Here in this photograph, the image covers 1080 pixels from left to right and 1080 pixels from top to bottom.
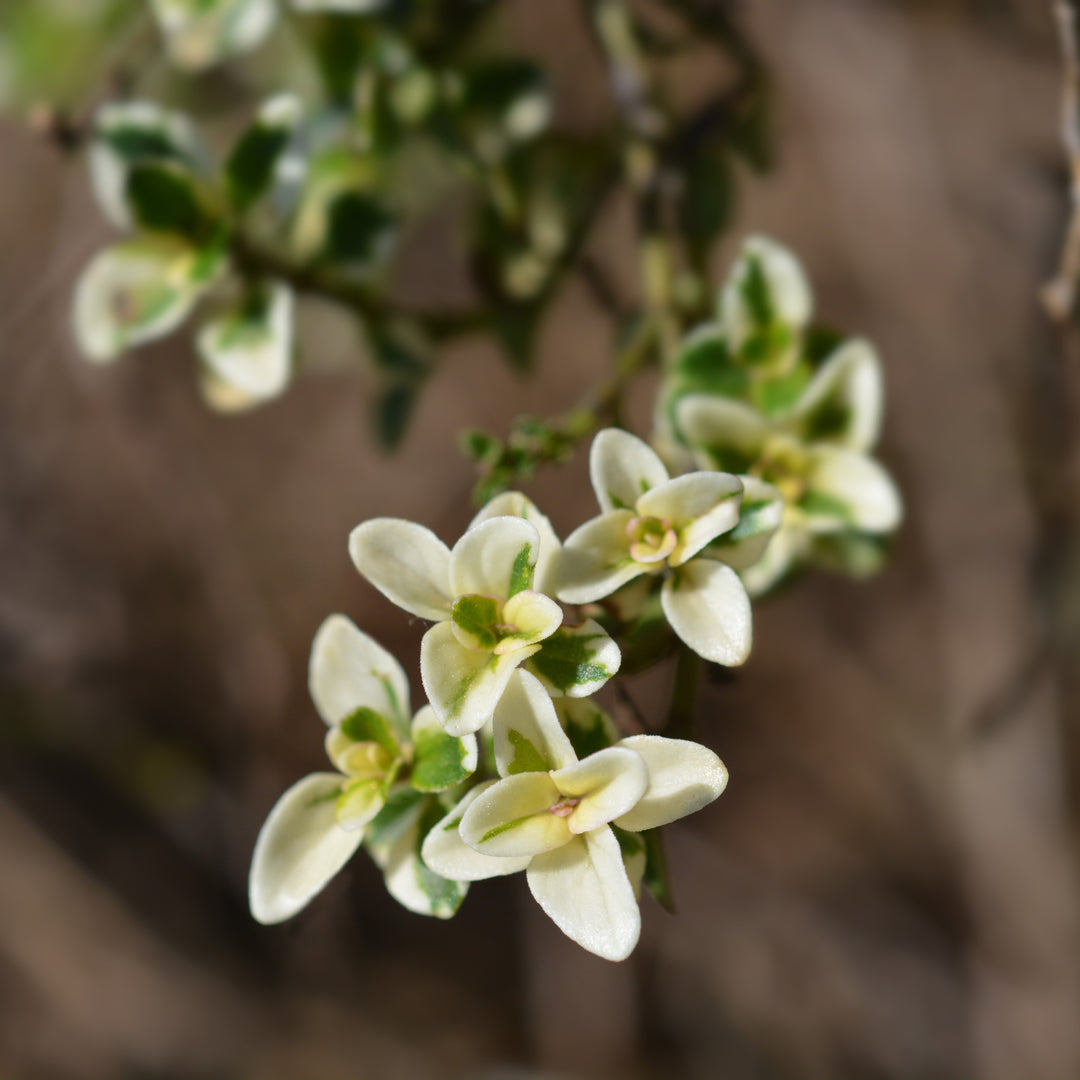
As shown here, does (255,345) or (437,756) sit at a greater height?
(255,345)

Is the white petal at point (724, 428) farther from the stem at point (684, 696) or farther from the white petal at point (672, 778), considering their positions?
the white petal at point (672, 778)

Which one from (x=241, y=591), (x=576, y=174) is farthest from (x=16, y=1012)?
(x=576, y=174)

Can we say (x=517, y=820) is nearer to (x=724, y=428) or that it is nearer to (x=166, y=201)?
(x=724, y=428)

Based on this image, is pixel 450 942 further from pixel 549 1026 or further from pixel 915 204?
pixel 915 204

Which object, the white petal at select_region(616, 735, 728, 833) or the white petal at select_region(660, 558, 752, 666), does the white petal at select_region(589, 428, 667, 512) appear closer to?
the white petal at select_region(660, 558, 752, 666)

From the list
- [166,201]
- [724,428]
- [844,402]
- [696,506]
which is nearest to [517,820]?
[696,506]

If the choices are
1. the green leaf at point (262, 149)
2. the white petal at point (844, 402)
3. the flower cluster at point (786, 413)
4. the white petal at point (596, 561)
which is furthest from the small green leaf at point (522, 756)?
the green leaf at point (262, 149)
